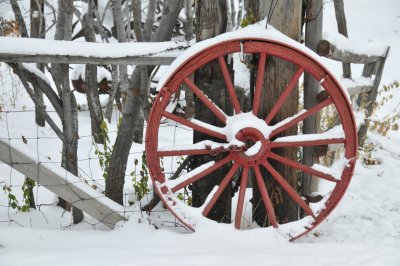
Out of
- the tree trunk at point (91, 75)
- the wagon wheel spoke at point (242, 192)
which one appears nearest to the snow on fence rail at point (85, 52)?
the wagon wheel spoke at point (242, 192)

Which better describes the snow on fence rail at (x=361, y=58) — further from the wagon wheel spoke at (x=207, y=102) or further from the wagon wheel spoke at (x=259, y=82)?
the wagon wheel spoke at (x=207, y=102)

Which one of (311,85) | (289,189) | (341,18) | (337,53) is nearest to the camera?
(289,189)

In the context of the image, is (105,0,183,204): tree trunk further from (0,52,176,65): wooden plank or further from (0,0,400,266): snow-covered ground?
(0,52,176,65): wooden plank

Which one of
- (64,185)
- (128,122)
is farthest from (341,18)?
(64,185)

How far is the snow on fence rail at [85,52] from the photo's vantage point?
8.39 feet

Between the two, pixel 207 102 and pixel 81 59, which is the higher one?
pixel 81 59

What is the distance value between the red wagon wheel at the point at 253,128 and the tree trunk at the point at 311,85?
42 centimetres

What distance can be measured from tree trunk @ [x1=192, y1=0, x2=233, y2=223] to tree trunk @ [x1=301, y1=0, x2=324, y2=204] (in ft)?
1.74

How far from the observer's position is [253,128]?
2.47 meters

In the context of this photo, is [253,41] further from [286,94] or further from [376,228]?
[376,228]

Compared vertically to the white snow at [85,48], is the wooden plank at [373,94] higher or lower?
lower

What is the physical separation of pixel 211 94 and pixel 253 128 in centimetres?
40

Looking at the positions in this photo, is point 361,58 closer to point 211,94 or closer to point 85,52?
point 211,94

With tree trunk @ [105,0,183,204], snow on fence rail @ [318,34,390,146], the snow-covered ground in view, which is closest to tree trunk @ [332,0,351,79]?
snow on fence rail @ [318,34,390,146]
